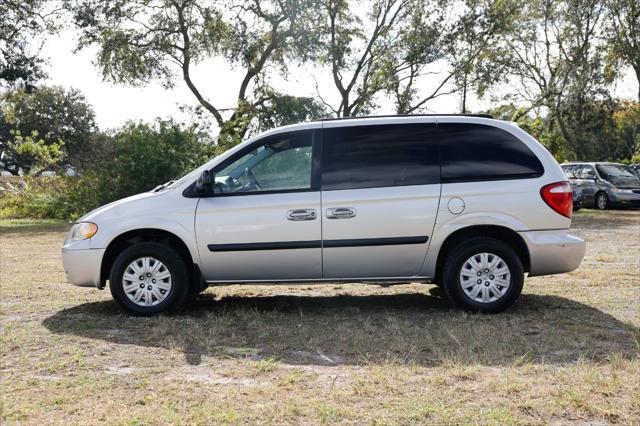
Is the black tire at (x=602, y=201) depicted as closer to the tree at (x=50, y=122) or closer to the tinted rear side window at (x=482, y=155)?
the tinted rear side window at (x=482, y=155)

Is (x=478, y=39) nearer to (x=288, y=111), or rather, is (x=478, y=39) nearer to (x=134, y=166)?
(x=288, y=111)

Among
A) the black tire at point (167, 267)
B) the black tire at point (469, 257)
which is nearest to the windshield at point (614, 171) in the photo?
the black tire at point (469, 257)

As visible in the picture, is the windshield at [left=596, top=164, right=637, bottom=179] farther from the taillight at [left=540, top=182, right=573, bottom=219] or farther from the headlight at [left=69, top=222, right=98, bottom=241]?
the headlight at [left=69, top=222, right=98, bottom=241]

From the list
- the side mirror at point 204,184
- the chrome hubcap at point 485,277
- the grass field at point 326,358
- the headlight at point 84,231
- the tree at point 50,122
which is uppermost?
the tree at point 50,122

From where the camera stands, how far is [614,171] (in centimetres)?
2555

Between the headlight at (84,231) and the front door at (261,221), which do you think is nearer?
the front door at (261,221)

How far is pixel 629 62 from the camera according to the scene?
38375mm

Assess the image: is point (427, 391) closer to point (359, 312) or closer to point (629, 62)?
point (359, 312)

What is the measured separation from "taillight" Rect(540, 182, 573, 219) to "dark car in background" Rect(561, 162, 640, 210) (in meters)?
19.2

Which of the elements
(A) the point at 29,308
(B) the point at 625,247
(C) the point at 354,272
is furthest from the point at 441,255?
(B) the point at 625,247

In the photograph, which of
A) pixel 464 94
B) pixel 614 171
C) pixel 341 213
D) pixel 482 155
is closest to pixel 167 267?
pixel 341 213

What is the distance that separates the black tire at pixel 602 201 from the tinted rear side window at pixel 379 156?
773 inches

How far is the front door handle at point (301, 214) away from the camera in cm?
707

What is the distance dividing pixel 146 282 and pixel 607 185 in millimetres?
21094
